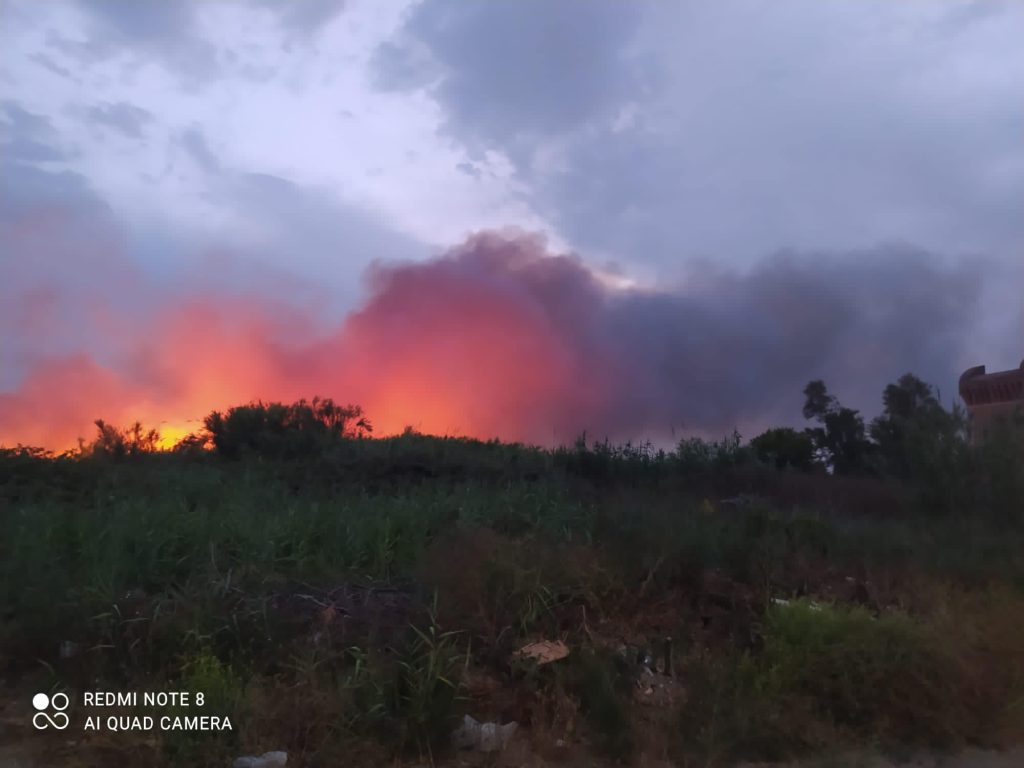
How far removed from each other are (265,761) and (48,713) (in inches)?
77.5

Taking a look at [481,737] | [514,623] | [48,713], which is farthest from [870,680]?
[48,713]

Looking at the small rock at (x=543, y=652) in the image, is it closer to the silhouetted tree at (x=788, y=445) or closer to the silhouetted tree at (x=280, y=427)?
the silhouetted tree at (x=280, y=427)

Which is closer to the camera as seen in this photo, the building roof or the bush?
the bush

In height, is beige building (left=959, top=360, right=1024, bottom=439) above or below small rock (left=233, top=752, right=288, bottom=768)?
above

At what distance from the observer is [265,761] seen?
6.31 meters

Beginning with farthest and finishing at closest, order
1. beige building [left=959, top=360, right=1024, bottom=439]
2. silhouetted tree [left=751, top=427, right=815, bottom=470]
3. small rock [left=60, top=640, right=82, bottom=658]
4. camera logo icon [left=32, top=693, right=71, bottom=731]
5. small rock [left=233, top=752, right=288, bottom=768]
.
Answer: silhouetted tree [left=751, top=427, right=815, bottom=470], beige building [left=959, top=360, right=1024, bottom=439], small rock [left=60, top=640, right=82, bottom=658], camera logo icon [left=32, top=693, right=71, bottom=731], small rock [left=233, top=752, right=288, bottom=768]

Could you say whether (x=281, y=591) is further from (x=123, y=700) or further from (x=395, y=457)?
(x=395, y=457)

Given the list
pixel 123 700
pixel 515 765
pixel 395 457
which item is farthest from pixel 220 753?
pixel 395 457

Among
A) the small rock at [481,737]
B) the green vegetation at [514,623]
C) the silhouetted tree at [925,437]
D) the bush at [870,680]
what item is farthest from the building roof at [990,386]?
the small rock at [481,737]

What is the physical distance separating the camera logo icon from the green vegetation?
0.64ft

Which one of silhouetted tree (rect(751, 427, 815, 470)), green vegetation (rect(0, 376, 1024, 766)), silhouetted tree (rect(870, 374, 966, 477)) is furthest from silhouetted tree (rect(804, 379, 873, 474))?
green vegetation (rect(0, 376, 1024, 766))

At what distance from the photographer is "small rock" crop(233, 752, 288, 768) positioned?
20.5ft

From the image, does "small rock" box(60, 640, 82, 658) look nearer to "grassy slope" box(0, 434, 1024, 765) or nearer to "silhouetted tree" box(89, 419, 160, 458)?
"grassy slope" box(0, 434, 1024, 765)

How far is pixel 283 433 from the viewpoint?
23891mm
